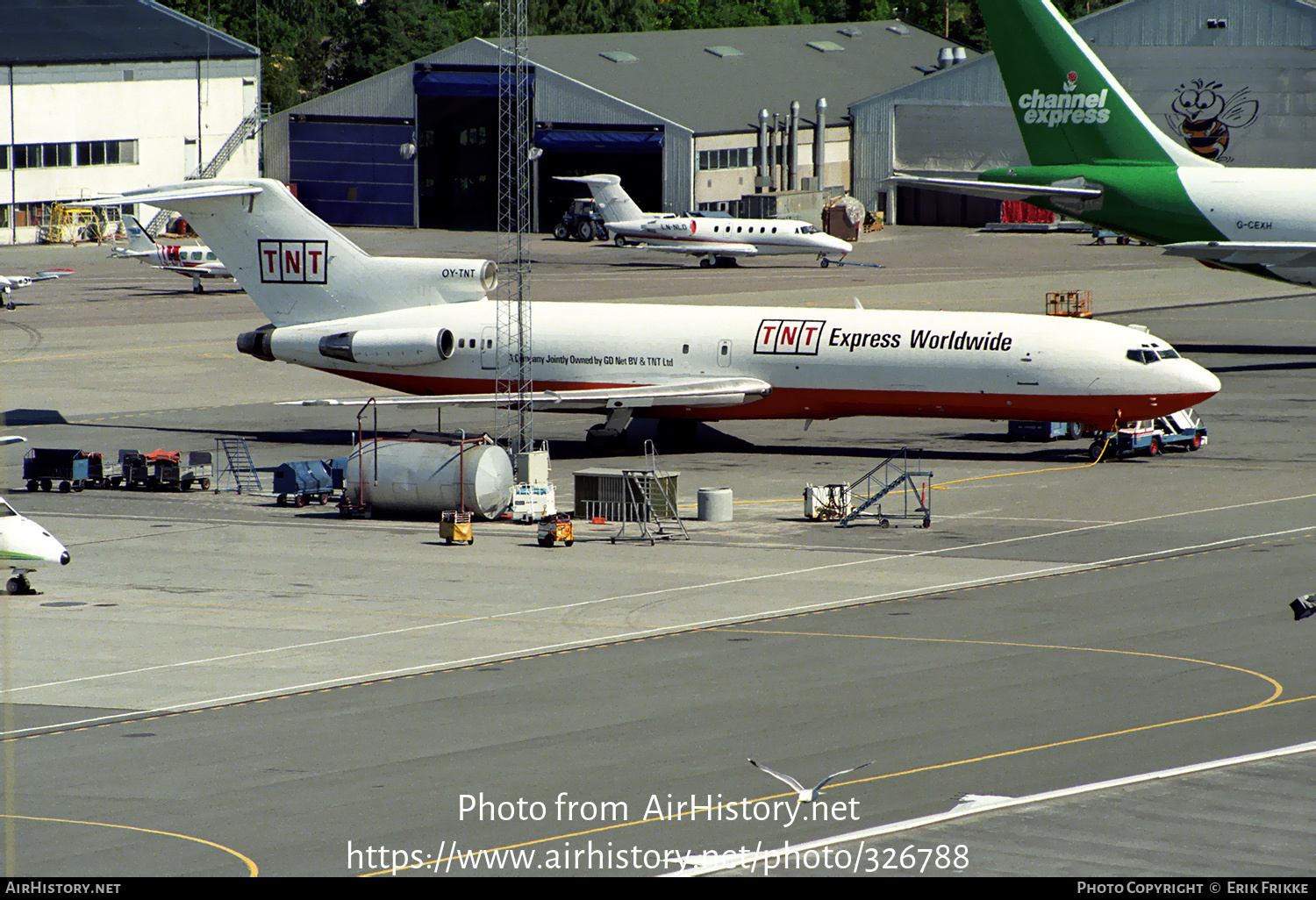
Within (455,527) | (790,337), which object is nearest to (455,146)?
(790,337)

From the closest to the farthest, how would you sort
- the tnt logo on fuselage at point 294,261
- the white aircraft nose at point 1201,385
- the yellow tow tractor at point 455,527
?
the yellow tow tractor at point 455,527
the white aircraft nose at point 1201,385
the tnt logo on fuselage at point 294,261

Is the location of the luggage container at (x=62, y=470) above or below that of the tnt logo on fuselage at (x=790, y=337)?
below

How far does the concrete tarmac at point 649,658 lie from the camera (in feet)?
78.0

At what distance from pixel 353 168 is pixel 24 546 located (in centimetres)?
12139

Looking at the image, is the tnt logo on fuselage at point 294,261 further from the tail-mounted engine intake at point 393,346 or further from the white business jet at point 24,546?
the white business jet at point 24,546

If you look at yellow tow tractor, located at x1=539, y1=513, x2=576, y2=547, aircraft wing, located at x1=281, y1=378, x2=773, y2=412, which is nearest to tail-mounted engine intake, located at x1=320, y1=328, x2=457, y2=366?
aircraft wing, located at x1=281, y1=378, x2=773, y2=412

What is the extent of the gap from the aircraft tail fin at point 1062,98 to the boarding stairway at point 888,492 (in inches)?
1292

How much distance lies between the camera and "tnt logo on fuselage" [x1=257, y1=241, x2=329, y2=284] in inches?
2507

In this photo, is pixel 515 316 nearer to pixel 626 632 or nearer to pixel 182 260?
pixel 626 632

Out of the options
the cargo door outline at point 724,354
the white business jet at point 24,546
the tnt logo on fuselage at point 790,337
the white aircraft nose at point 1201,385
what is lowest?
the white business jet at point 24,546

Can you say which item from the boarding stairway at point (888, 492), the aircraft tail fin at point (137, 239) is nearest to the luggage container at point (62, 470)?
the boarding stairway at point (888, 492)

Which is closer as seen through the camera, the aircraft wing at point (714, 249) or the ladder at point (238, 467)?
the ladder at point (238, 467)

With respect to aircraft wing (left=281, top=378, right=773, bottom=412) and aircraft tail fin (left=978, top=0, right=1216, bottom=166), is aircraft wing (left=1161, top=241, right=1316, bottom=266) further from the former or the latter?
aircraft wing (left=281, top=378, right=773, bottom=412)

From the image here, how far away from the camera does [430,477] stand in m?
49.8
